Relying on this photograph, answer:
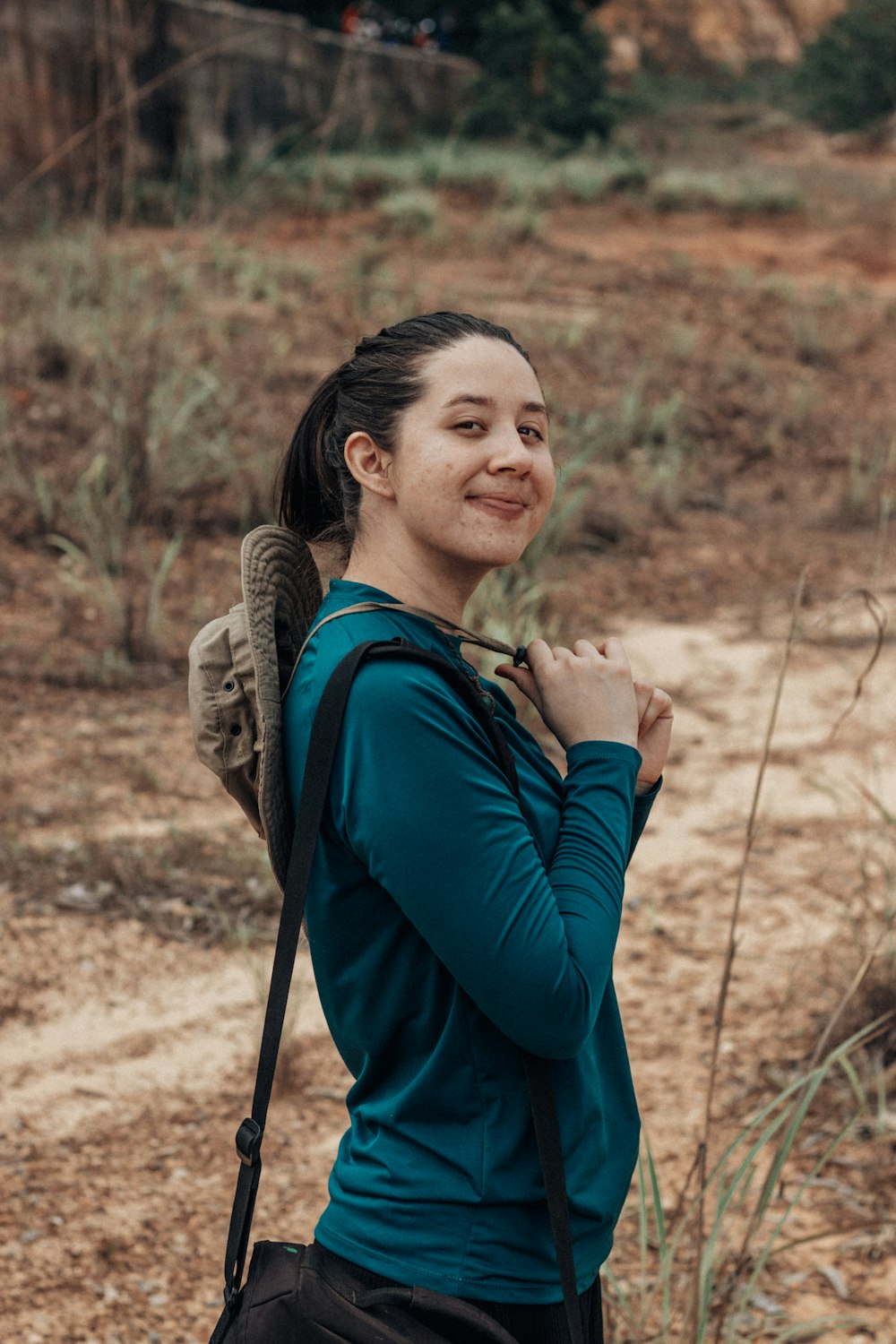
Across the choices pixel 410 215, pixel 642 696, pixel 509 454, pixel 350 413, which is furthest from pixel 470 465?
pixel 410 215

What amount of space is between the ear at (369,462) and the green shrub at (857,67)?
2337 centimetres

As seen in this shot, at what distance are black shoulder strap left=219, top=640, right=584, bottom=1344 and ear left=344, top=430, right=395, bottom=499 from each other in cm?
21

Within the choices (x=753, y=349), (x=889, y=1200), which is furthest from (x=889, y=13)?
(x=889, y=1200)

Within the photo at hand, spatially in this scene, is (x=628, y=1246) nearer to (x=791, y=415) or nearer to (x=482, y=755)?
(x=482, y=755)

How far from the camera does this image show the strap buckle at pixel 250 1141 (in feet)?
3.78

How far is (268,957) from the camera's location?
3223 mm

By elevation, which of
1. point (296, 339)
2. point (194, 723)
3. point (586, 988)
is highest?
point (194, 723)

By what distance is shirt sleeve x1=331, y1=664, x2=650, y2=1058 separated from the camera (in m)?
1.02

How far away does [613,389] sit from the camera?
839 centimetres

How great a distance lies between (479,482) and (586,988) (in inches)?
A: 17.9

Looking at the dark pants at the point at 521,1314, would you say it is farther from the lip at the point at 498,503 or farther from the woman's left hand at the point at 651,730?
the lip at the point at 498,503

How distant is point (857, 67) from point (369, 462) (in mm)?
24099

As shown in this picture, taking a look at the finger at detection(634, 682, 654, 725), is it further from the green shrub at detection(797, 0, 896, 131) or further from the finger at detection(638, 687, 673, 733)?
the green shrub at detection(797, 0, 896, 131)

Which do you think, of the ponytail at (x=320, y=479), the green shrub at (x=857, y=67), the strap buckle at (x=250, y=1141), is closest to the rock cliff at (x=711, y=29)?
the green shrub at (x=857, y=67)
